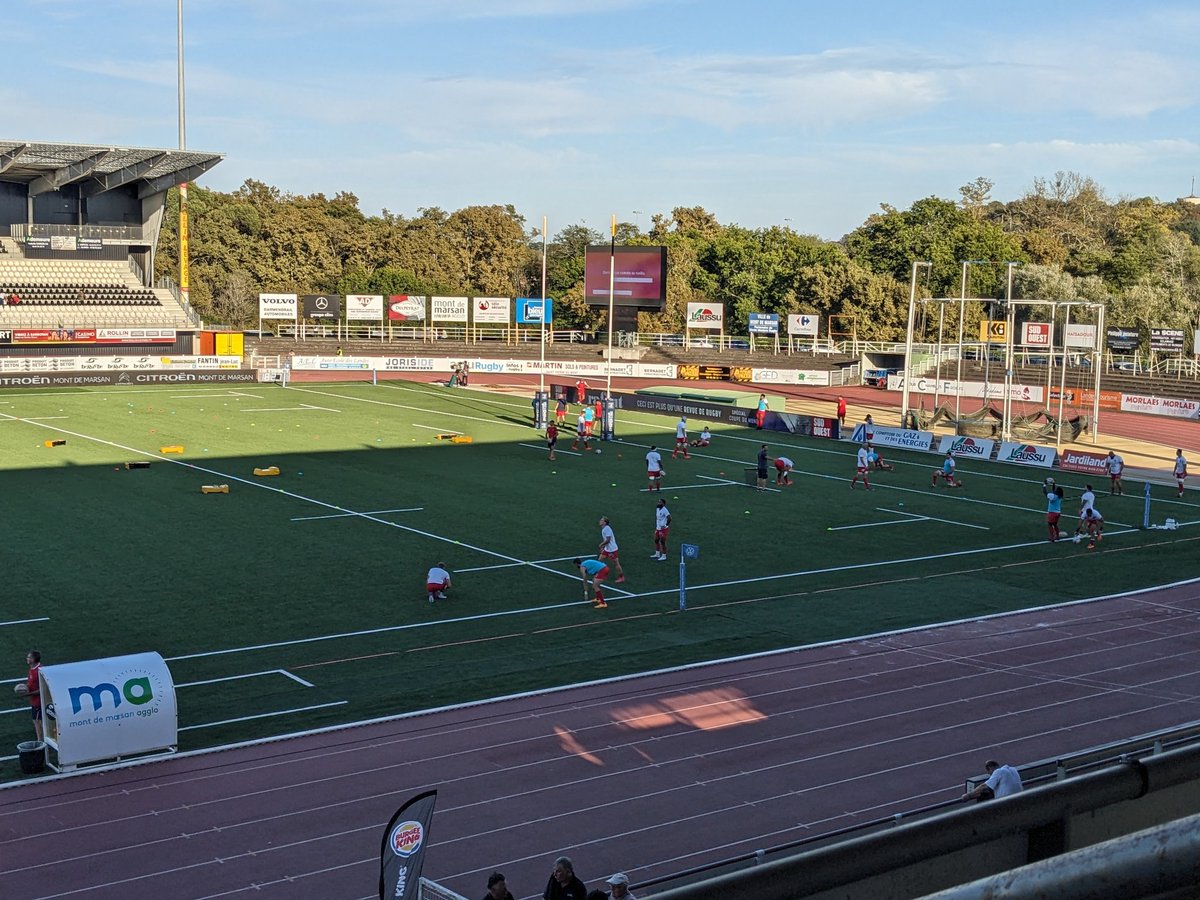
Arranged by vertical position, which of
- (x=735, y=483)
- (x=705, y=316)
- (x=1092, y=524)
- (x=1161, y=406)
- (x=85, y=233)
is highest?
(x=85, y=233)

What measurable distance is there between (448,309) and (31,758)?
83.7 meters

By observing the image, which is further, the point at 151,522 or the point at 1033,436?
the point at 1033,436

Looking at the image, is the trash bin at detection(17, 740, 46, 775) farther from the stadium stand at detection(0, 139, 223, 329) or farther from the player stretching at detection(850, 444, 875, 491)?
the stadium stand at detection(0, 139, 223, 329)

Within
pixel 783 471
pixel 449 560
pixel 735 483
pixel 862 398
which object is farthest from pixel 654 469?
pixel 862 398

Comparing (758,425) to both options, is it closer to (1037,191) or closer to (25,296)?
(25,296)

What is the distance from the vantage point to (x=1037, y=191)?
516 feet

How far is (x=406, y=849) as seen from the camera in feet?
38.7

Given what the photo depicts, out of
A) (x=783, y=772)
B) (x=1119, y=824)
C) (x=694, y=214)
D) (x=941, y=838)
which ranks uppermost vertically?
(x=694, y=214)

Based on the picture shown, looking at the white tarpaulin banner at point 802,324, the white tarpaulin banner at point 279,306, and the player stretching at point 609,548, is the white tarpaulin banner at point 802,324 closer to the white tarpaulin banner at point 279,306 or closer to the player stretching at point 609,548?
the white tarpaulin banner at point 279,306

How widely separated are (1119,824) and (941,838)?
6.33 ft

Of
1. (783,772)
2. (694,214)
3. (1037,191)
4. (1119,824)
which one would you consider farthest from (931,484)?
(1037,191)

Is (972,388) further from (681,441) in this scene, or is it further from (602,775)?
(602,775)

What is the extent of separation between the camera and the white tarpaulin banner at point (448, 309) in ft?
327

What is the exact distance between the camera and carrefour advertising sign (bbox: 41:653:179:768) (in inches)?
699
